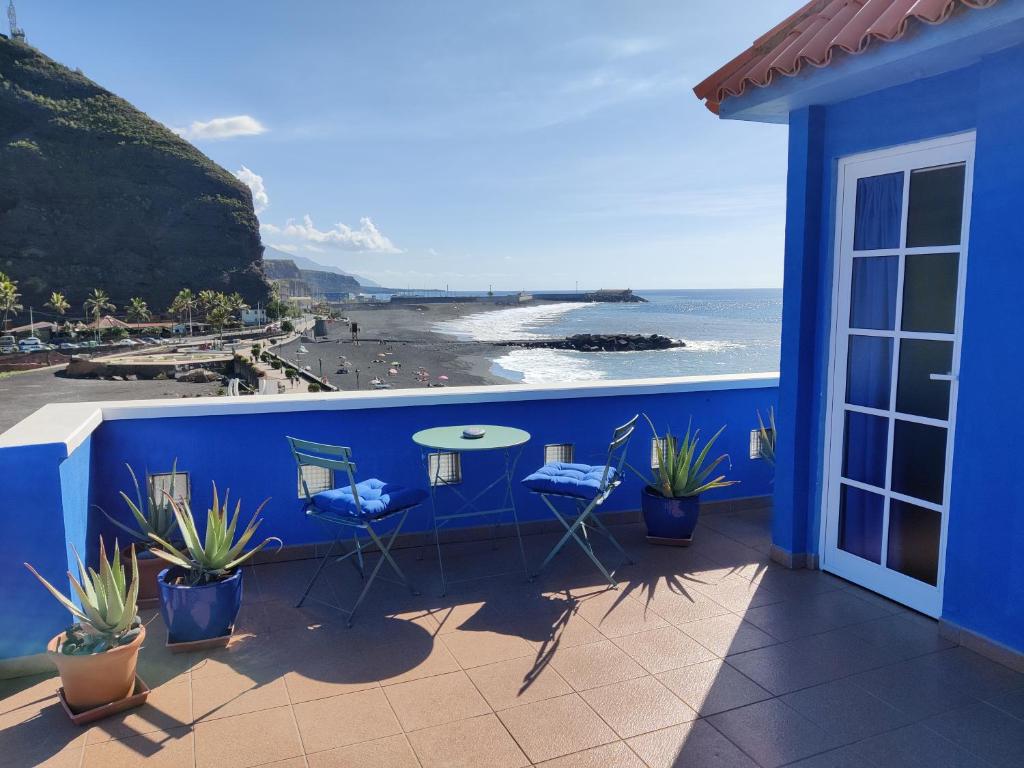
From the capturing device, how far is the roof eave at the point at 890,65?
7.77 feet

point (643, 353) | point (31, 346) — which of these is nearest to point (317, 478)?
Answer: point (643, 353)

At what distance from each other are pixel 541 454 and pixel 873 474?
1949 millimetres

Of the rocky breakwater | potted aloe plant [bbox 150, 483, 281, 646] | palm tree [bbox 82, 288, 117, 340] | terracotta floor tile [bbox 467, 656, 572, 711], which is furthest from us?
palm tree [bbox 82, 288, 117, 340]

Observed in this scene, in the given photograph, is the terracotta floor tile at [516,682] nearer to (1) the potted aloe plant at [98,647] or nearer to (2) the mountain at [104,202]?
(1) the potted aloe plant at [98,647]

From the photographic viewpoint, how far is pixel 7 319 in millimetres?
69438

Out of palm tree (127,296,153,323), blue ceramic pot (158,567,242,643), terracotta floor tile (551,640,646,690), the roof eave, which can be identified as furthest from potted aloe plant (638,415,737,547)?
palm tree (127,296,153,323)

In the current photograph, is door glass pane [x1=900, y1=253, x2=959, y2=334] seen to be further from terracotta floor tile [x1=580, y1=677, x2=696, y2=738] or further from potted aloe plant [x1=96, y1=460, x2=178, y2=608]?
potted aloe plant [x1=96, y1=460, x2=178, y2=608]

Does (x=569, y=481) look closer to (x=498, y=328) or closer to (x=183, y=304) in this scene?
(x=183, y=304)

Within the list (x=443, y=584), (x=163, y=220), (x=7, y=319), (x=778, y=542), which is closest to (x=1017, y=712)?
(x=778, y=542)

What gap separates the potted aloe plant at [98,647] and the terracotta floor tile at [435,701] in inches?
37.6

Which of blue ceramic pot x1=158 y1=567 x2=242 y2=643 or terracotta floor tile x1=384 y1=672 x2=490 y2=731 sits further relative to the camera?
blue ceramic pot x1=158 y1=567 x2=242 y2=643

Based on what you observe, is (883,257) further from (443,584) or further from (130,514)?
(130,514)

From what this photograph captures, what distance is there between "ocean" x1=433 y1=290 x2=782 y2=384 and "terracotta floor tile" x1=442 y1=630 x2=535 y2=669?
27751 millimetres

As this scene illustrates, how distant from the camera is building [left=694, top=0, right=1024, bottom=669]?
2666 millimetres
